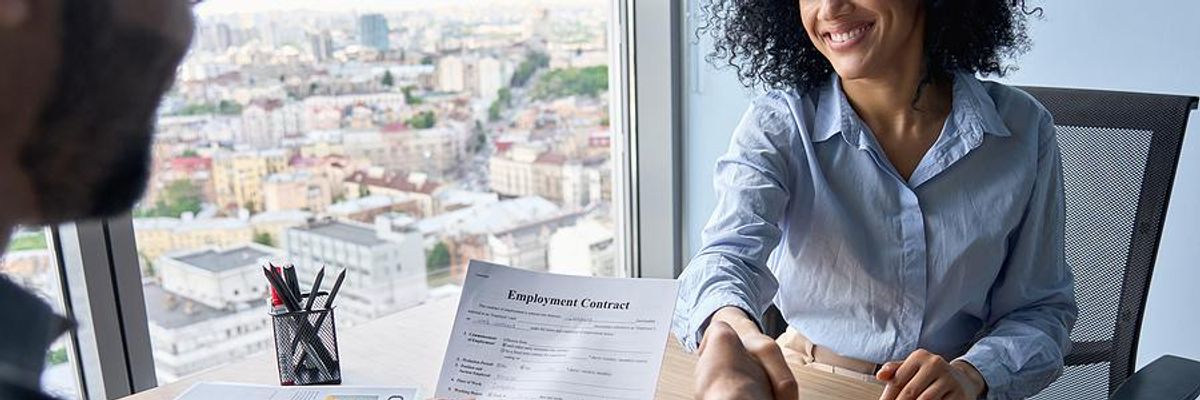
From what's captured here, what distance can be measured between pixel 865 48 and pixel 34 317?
114 centimetres

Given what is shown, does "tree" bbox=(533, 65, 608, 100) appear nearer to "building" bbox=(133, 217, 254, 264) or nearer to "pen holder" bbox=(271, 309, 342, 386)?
"pen holder" bbox=(271, 309, 342, 386)

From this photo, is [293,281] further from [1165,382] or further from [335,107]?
[1165,382]

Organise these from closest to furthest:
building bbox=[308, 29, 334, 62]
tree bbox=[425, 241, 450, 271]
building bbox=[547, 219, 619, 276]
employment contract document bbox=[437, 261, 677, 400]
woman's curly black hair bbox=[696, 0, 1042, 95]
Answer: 1. employment contract document bbox=[437, 261, 677, 400]
2. building bbox=[308, 29, 334, 62]
3. woman's curly black hair bbox=[696, 0, 1042, 95]
4. tree bbox=[425, 241, 450, 271]
5. building bbox=[547, 219, 619, 276]

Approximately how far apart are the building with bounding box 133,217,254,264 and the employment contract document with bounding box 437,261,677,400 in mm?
505

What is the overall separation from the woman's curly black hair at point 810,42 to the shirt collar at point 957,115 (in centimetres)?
4

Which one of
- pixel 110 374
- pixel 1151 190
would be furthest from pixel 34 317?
pixel 110 374

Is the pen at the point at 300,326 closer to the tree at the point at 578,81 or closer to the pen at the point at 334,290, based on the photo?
the pen at the point at 334,290

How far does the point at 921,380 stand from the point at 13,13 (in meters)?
0.92

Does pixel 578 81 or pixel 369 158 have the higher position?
pixel 369 158

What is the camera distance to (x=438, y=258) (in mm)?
2008

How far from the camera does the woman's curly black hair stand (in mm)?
1287

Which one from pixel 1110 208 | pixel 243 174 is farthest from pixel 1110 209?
pixel 243 174

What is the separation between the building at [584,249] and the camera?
257 centimetres

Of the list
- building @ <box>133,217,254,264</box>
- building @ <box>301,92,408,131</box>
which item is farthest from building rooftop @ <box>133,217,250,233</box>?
building @ <box>301,92,408,131</box>
